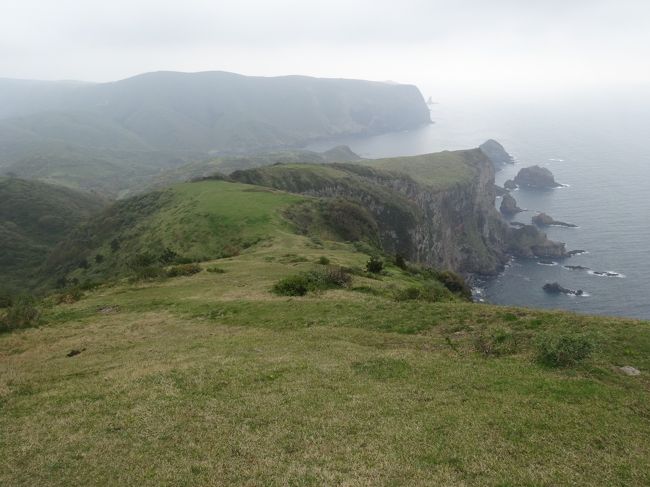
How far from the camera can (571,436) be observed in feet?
42.7

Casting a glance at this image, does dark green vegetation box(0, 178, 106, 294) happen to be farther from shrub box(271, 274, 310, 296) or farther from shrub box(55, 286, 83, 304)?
shrub box(271, 274, 310, 296)

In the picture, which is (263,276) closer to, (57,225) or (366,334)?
(366,334)

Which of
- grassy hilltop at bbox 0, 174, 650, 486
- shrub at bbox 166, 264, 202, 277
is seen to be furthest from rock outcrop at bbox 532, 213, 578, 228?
shrub at bbox 166, 264, 202, 277

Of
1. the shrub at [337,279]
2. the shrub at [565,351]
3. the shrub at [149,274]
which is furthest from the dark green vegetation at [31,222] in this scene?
the shrub at [565,351]

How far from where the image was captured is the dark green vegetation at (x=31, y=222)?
116 m

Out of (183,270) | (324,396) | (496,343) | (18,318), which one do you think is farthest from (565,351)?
(183,270)

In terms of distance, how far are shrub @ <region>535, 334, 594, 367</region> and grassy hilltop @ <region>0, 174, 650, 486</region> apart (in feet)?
0.31

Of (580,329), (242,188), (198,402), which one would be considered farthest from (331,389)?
(242,188)

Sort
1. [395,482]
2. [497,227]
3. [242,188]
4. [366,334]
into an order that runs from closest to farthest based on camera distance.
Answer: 1. [395,482]
2. [366,334]
3. [242,188]
4. [497,227]

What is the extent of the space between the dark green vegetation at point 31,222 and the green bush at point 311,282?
84.0 m

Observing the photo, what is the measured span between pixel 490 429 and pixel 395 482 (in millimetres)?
4180

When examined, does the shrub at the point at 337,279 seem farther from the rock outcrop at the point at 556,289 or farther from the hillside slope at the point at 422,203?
the rock outcrop at the point at 556,289

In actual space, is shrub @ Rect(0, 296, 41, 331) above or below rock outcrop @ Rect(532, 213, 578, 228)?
above

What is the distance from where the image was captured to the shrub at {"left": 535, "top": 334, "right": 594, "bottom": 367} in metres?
18.1
